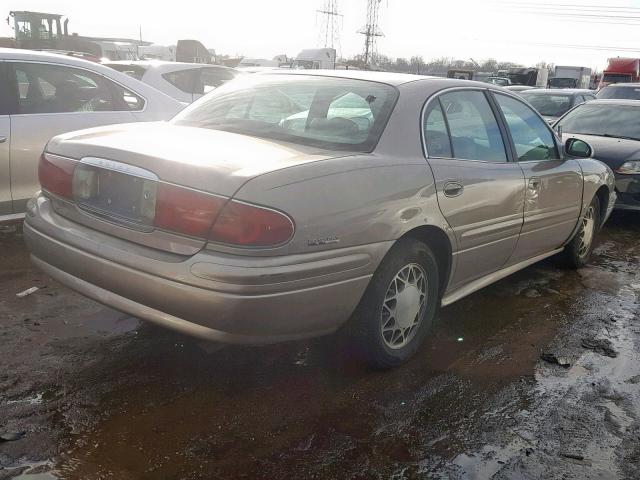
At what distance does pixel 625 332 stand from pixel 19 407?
145 inches

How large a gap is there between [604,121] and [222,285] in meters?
7.35

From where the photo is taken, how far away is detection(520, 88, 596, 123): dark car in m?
12.8

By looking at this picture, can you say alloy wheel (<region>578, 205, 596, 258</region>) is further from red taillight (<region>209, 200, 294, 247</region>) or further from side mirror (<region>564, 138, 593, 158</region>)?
red taillight (<region>209, 200, 294, 247</region>)

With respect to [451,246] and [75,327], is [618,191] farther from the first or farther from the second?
[75,327]

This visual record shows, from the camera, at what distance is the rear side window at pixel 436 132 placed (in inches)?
133

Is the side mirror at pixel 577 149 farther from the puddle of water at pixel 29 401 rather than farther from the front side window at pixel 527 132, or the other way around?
the puddle of water at pixel 29 401

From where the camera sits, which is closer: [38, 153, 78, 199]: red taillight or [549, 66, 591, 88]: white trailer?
[38, 153, 78, 199]: red taillight

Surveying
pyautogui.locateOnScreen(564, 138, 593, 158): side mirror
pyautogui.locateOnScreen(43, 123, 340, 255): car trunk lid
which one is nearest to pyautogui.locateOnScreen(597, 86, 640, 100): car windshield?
pyautogui.locateOnScreen(564, 138, 593, 158): side mirror

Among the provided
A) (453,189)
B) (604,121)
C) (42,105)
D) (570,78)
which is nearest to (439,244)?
(453,189)

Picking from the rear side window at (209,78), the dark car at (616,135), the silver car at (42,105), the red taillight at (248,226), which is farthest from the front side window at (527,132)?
the rear side window at (209,78)

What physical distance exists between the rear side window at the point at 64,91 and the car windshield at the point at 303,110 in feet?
5.81

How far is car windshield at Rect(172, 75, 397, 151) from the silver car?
5.38ft

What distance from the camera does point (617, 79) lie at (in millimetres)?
31312

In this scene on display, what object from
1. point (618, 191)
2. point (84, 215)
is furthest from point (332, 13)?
point (84, 215)
